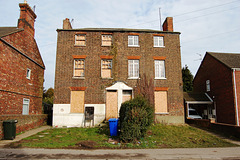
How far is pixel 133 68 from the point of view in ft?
56.2

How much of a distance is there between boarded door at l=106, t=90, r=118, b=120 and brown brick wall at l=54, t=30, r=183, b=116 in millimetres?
515

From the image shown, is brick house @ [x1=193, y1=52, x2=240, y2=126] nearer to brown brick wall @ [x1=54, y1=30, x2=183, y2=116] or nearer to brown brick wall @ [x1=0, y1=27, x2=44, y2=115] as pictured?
brown brick wall @ [x1=54, y1=30, x2=183, y2=116]

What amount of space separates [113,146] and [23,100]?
10.2 meters

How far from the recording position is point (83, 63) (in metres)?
17.0

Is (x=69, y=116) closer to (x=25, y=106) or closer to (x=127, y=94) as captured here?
(x=25, y=106)

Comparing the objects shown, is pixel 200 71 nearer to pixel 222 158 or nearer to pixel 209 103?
pixel 209 103

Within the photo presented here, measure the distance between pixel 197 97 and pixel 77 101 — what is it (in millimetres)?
14817

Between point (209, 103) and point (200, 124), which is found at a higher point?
point (209, 103)

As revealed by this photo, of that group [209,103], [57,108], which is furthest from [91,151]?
[209,103]

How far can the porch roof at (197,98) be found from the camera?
806 inches

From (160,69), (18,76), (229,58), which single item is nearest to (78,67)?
(18,76)

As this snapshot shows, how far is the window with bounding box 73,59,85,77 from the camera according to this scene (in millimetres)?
16812

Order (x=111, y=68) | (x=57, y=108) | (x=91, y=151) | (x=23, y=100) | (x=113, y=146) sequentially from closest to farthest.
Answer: (x=91, y=151), (x=113, y=146), (x=23, y=100), (x=57, y=108), (x=111, y=68)

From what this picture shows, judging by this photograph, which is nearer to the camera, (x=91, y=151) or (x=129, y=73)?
(x=91, y=151)
